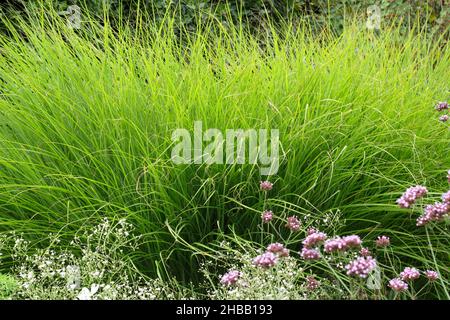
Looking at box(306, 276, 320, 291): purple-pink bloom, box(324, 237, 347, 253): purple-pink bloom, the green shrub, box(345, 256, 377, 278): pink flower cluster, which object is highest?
box(324, 237, 347, 253): purple-pink bloom

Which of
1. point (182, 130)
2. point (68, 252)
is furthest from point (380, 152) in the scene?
point (68, 252)

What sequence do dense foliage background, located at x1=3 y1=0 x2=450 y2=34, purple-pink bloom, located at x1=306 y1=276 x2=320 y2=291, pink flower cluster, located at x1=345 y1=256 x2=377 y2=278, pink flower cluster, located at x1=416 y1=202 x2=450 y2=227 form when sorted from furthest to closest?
dense foliage background, located at x1=3 y1=0 x2=450 y2=34 < purple-pink bloom, located at x1=306 y1=276 x2=320 y2=291 < pink flower cluster, located at x1=416 y1=202 x2=450 y2=227 < pink flower cluster, located at x1=345 y1=256 x2=377 y2=278

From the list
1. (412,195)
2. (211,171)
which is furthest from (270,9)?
(412,195)

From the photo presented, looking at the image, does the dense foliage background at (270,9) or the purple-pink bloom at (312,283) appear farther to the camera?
the dense foliage background at (270,9)

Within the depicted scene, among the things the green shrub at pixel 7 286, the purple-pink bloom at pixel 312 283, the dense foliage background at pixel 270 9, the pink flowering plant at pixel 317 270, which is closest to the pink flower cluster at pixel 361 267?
the pink flowering plant at pixel 317 270

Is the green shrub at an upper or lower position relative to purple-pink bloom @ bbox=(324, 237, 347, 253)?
lower

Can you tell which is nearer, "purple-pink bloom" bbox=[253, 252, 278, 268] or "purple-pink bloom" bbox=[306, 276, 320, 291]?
"purple-pink bloom" bbox=[253, 252, 278, 268]

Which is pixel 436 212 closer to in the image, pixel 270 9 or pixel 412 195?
pixel 412 195

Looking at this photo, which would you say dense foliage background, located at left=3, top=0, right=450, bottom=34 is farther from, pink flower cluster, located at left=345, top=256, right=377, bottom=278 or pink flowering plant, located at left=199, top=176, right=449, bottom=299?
pink flower cluster, located at left=345, top=256, right=377, bottom=278

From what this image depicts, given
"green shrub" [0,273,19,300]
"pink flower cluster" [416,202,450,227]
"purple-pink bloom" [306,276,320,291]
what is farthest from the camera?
"green shrub" [0,273,19,300]

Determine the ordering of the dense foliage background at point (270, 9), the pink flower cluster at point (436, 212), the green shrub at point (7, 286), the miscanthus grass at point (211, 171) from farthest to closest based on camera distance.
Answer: the dense foliage background at point (270, 9) < the miscanthus grass at point (211, 171) < the green shrub at point (7, 286) < the pink flower cluster at point (436, 212)

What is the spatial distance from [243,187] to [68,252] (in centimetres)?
89

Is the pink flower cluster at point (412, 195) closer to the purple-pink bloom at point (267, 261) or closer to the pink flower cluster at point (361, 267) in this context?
the pink flower cluster at point (361, 267)

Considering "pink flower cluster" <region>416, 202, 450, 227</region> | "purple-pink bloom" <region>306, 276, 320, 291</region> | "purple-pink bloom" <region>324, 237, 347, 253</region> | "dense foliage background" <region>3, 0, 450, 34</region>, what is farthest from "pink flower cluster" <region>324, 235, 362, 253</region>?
"dense foliage background" <region>3, 0, 450, 34</region>
